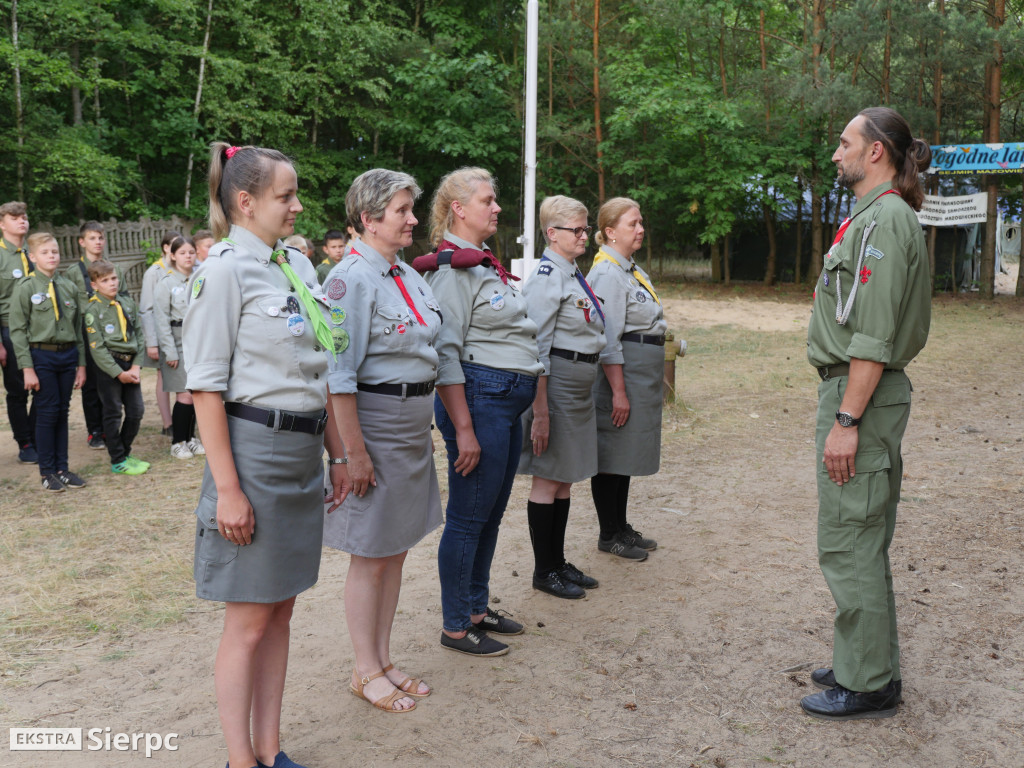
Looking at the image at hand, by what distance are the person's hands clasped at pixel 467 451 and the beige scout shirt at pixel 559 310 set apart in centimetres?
79

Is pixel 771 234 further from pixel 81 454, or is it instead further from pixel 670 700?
pixel 670 700

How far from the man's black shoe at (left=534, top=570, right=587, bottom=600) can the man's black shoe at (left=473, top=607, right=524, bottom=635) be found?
45cm

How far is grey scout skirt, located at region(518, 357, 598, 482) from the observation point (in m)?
4.17

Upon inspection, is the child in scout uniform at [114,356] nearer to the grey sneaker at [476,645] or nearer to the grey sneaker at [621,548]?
the grey sneaker at [621,548]

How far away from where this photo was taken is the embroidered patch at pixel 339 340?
9.55ft

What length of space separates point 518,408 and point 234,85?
655 inches

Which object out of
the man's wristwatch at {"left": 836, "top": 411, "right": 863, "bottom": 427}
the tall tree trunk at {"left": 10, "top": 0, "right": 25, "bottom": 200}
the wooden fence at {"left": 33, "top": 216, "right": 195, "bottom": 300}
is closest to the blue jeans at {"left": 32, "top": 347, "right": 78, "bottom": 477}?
the man's wristwatch at {"left": 836, "top": 411, "right": 863, "bottom": 427}

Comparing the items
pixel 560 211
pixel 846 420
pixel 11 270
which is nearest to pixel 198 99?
pixel 11 270

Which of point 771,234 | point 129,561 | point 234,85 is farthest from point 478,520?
point 771,234

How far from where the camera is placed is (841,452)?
299 cm

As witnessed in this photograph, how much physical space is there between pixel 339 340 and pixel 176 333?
15.6 feet

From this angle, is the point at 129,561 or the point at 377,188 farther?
the point at 129,561

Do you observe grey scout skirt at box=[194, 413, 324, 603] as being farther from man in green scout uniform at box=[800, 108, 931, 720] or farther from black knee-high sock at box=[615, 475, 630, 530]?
black knee-high sock at box=[615, 475, 630, 530]

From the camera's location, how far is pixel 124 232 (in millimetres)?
15555
